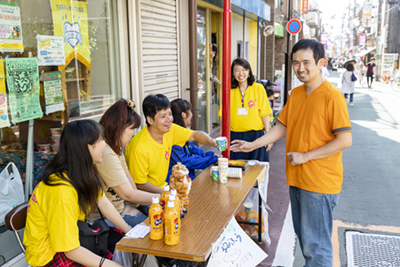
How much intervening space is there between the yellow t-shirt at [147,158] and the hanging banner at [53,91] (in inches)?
37.3

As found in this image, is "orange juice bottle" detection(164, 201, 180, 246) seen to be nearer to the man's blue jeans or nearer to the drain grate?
the man's blue jeans

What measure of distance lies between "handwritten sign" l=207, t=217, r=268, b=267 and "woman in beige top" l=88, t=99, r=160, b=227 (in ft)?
2.09

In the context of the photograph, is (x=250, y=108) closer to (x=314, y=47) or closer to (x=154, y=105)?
(x=154, y=105)

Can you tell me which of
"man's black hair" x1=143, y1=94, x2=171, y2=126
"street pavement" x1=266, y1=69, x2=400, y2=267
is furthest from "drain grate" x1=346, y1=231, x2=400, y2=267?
"man's black hair" x1=143, y1=94, x2=171, y2=126

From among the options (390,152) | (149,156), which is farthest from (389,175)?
(149,156)

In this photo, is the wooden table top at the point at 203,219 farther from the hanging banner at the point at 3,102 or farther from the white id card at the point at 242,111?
the hanging banner at the point at 3,102

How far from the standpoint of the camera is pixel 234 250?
103 inches

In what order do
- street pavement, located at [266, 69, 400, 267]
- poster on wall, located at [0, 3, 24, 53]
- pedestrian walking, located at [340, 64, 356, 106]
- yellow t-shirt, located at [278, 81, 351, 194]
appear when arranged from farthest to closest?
pedestrian walking, located at [340, 64, 356, 106]
street pavement, located at [266, 69, 400, 267]
poster on wall, located at [0, 3, 24, 53]
yellow t-shirt, located at [278, 81, 351, 194]

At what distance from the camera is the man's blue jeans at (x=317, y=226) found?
8.80ft

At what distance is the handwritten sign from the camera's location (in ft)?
7.84

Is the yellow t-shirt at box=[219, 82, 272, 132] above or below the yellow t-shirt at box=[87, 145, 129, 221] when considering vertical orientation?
above

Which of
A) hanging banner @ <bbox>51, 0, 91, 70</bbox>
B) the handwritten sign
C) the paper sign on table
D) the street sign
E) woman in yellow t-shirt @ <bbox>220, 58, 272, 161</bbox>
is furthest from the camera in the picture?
the street sign

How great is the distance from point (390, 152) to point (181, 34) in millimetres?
5218

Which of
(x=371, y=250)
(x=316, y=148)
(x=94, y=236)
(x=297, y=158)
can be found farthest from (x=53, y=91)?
(x=371, y=250)
